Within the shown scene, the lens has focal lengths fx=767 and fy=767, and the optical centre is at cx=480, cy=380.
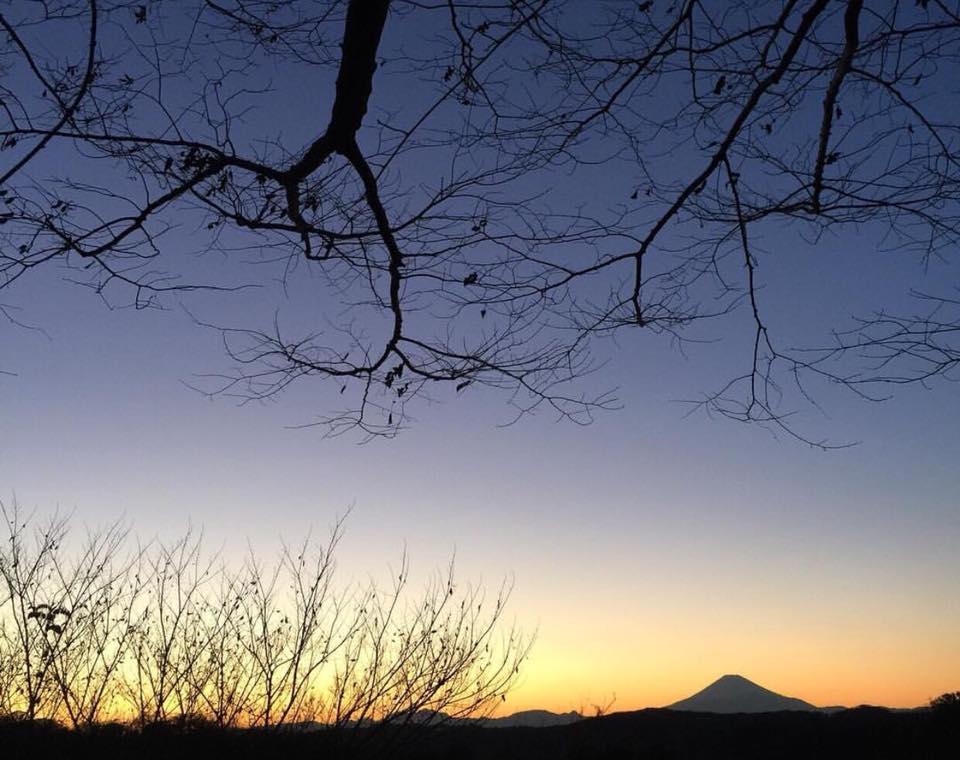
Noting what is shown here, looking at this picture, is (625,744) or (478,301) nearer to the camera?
(478,301)

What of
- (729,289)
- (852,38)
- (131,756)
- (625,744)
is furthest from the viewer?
(625,744)

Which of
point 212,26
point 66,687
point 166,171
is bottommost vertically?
point 66,687

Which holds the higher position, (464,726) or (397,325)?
(397,325)

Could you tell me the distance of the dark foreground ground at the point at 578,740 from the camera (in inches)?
212

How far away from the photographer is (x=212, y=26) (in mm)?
Answer: 2820

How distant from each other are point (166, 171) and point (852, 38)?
2393 mm

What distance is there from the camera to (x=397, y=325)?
3342 millimetres

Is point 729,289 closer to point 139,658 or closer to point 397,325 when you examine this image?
point 397,325

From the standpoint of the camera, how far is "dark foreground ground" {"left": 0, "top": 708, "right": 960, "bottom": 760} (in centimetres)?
538

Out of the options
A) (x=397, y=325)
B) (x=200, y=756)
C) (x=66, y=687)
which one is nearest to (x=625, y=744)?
(x=200, y=756)

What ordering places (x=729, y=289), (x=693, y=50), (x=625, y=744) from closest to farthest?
1. (x=693, y=50)
2. (x=729, y=289)
3. (x=625, y=744)

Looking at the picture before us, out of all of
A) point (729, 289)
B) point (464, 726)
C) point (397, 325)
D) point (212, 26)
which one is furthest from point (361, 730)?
point (212, 26)

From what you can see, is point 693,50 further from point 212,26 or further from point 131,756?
point 131,756

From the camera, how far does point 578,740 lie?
858 centimetres
